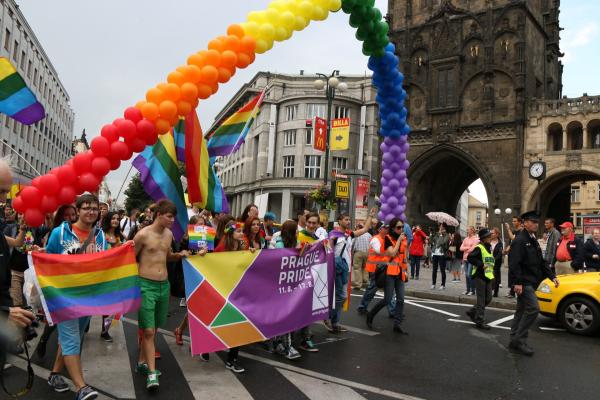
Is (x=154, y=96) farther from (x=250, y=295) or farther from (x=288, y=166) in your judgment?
(x=288, y=166)

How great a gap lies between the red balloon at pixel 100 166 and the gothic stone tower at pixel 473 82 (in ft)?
108

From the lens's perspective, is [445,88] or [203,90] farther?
[445,88]

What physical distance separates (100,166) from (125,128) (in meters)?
0.56

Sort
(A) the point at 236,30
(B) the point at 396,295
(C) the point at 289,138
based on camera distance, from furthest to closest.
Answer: (C) the point at 289,138
(B) the point at 396,295
(A) the point at 236,30

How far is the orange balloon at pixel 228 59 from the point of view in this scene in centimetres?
679

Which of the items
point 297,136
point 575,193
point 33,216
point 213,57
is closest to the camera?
point 33,216

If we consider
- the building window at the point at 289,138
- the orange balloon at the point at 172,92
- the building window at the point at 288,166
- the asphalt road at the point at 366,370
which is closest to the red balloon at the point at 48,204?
the asphalt road at the point at 366,370

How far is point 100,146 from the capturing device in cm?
555

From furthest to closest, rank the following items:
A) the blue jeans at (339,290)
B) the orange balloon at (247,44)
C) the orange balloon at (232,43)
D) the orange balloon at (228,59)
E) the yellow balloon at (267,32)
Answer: the blue jeans at (339,290)
the yellow balloon at (267,32)
the orange balloon at (247,44)
the orange balloon at (232,43)
the orange balloon at (228,59)

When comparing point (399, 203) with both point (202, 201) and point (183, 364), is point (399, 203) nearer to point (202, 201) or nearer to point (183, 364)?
point (202, 201)

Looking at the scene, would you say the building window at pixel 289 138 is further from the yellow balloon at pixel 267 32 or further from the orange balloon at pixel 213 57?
the orange balloon at pixel 213 57

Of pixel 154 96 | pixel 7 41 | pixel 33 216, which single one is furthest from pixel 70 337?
pixel 7 41

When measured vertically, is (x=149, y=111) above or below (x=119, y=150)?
above

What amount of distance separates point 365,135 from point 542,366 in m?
49.0
